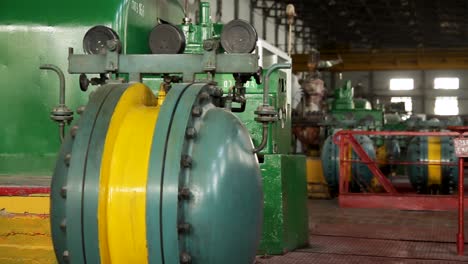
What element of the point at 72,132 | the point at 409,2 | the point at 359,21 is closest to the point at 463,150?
the point at 72,132

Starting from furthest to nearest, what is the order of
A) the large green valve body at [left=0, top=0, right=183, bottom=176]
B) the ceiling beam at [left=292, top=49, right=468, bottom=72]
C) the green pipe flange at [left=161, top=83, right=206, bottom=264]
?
the ceiling beam at [left=292, top=49, right=468, bottom=72] < the large green valve body at [left=0, top=0, right=183, bottom=176] < the green pipe flange at [left=161, top=83, right=206, bottom=264]

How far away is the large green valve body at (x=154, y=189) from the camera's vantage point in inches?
63.1

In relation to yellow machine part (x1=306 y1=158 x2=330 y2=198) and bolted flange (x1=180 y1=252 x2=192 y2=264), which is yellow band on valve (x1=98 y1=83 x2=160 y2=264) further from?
yellow machine part (x1=306 y1=158 x2=330 y2=198)

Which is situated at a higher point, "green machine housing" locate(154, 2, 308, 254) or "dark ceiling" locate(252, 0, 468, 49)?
"dark ceiling" locate(252, 0, 468, 49)

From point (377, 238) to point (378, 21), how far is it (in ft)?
48.5

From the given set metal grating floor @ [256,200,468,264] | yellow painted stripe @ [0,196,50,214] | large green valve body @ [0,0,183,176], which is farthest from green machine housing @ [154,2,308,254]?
yellow painted stripe @ [0,196,50,214]

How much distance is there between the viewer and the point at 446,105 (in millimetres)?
23688

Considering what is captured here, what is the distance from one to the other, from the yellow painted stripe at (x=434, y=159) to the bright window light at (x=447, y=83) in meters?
16.8

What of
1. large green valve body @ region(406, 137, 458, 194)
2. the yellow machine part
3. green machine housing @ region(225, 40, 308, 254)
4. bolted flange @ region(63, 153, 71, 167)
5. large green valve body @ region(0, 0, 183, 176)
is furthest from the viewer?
the yellow machine part

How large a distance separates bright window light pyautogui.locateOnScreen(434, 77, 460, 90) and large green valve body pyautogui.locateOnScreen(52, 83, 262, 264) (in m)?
23.4

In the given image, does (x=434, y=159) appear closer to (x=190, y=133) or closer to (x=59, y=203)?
(x=190, y=133)

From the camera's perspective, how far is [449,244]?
4652 mm

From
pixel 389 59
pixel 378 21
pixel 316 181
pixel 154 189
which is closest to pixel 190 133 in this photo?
pixel 154 189

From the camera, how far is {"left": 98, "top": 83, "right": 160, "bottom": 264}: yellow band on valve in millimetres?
1627
